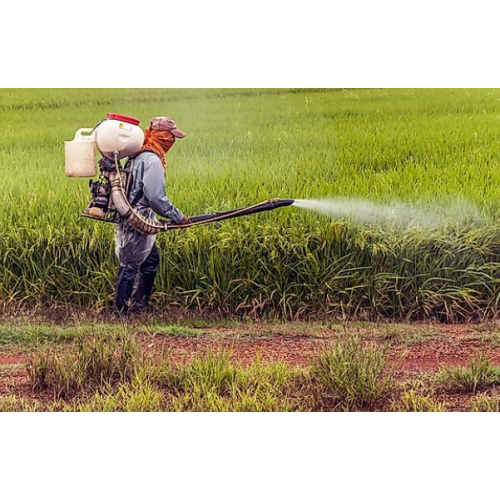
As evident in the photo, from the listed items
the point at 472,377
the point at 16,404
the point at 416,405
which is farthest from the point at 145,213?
the point at 472,377

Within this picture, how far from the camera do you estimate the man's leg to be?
5.73 metres

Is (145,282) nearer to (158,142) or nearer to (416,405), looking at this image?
(158,142)

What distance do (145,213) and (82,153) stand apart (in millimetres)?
526

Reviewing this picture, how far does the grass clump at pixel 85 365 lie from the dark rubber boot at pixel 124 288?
0.19 m

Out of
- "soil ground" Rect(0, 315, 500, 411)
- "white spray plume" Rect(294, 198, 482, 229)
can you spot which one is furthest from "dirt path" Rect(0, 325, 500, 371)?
"white spray plume" Rect(294, 198, 482, 229)

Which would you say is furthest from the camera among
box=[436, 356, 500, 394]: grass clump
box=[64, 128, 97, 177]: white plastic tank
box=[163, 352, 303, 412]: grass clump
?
box=[64, 128, 97, 177]: white plastic tank

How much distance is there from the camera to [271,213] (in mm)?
5766

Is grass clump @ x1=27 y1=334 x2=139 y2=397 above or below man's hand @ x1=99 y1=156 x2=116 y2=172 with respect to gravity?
below

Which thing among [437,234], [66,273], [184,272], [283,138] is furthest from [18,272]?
[437,234]

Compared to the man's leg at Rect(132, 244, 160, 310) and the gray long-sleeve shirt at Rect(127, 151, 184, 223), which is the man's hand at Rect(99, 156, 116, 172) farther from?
the man's leg at Rect(132, 244, 160, 310)

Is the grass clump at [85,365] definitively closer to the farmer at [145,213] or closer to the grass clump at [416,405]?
the farmer at [145,213]

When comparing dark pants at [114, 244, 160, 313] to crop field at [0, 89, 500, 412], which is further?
dark pants at [114, 244, 160, 313]

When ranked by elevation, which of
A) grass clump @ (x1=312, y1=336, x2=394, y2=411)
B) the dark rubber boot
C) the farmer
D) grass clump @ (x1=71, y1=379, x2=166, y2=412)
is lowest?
grass clump @ (x1=71, y1=379, x2=166, y2=412)

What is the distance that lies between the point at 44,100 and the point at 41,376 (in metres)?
1.76
